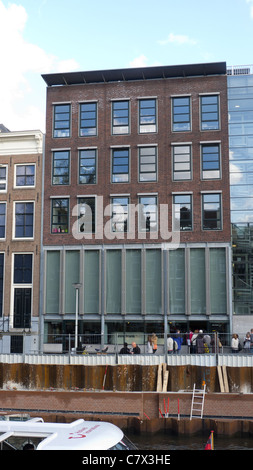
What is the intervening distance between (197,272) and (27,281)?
12.2 m

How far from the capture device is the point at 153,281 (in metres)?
37.6

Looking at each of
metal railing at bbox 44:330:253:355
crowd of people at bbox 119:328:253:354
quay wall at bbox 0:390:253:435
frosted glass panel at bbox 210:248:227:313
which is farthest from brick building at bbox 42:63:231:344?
quay wall at bbox 0:390:253:435

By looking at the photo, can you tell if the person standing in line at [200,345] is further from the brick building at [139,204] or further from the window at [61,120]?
the window at [61,120]

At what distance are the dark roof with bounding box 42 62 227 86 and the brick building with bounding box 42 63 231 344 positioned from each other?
0.08 meters

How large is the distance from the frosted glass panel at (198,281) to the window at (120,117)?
10.4 meters

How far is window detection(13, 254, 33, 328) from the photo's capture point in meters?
38.8

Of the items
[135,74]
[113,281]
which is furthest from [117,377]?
[135,74]

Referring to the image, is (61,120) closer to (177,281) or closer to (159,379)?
(177,281)

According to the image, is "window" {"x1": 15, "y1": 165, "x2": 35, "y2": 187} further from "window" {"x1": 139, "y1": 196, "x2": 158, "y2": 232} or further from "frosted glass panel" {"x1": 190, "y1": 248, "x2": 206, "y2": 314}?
"frosted glass panel" {"x1": 190, "y1": 248, "x2": 206, "y2": 314}

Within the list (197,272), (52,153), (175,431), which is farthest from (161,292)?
(175,431)

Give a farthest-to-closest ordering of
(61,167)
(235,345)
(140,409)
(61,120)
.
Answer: (61,120), (61,167), (235,345), (140,409)

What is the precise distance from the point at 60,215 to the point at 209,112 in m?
13.1

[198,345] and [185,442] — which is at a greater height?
[198,345]
